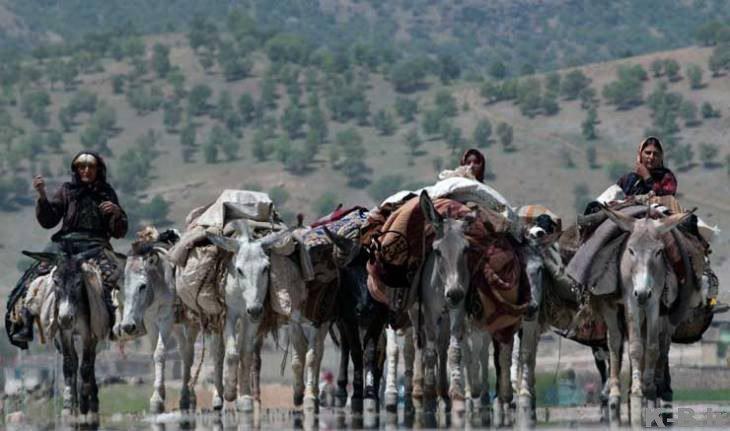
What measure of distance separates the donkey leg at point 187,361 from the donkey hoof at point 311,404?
6.90 ft

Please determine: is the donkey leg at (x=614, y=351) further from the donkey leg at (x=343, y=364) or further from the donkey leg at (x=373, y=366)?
the donkey leg at (x=343, y=364)

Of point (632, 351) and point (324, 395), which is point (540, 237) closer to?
point (632, 351)

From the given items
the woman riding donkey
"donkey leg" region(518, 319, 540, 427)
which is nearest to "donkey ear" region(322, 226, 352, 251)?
"donkey leg" region(518, 319, 540, 427)

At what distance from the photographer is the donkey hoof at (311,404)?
3148 centimetres

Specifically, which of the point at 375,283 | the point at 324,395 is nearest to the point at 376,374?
the point at 375,283

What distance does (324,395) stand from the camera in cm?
4609

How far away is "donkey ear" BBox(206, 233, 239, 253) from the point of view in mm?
31422

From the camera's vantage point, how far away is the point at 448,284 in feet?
96.9

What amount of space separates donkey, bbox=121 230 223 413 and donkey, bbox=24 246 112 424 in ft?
1.51

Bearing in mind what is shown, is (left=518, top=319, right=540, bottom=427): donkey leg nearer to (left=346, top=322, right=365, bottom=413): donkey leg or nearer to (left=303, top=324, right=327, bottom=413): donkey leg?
(left=346, top=322, right=365, bottom=413): donkey leg

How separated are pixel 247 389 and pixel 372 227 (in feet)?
8.46

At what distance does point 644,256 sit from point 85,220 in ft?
23.2

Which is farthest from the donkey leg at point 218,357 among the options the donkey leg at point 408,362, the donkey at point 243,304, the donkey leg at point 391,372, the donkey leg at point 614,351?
the donkey leg at point 614,351

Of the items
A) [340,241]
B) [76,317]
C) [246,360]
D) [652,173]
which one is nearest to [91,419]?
[246,360]
